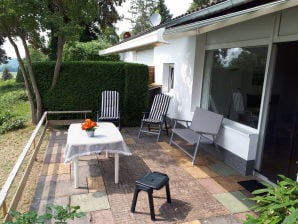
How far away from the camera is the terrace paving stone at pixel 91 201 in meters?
3.90

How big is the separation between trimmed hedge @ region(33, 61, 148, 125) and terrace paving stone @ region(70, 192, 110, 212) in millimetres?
4809

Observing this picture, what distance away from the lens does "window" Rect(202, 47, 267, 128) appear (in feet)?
17.2

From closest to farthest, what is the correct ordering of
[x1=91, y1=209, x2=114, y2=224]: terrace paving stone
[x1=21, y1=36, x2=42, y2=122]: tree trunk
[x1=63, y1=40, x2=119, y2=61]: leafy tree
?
[x1=91, y1=209, x2=114, y2=224]: terrace paving stone, [x1=21, y1=36, x2=42, y2=122]: tree trunk, [x1=63, y1=40, x2=119, y2=61]: leafy tree

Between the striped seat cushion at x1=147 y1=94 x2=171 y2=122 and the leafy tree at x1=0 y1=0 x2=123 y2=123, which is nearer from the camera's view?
the leafy tree at x1=0 y1=0 x2=123 y2=123

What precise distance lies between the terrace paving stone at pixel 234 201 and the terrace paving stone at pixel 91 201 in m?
1.92

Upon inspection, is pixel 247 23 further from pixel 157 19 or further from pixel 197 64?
pixel 157 19

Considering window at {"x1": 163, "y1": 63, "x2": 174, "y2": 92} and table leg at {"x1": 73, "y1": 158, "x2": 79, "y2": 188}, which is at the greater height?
window at {"x1": 163, "y1": 63, "x2": 174, "y2": 92}

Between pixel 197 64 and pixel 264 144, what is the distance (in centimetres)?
314

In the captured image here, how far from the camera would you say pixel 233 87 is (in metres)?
6.03

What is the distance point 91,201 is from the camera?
161 inches

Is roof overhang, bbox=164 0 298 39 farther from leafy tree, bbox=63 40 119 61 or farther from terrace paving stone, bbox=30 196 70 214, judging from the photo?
leafy tree, bbox=63 40 119 61

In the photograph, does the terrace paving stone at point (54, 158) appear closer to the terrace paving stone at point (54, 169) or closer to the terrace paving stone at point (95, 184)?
the terrace paving stone at point (54, 169)

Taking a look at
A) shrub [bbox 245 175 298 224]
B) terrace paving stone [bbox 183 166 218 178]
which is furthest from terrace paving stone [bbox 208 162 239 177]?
shrub [bbox 245 175 298 224]

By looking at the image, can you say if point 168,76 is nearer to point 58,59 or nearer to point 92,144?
point 58,59
